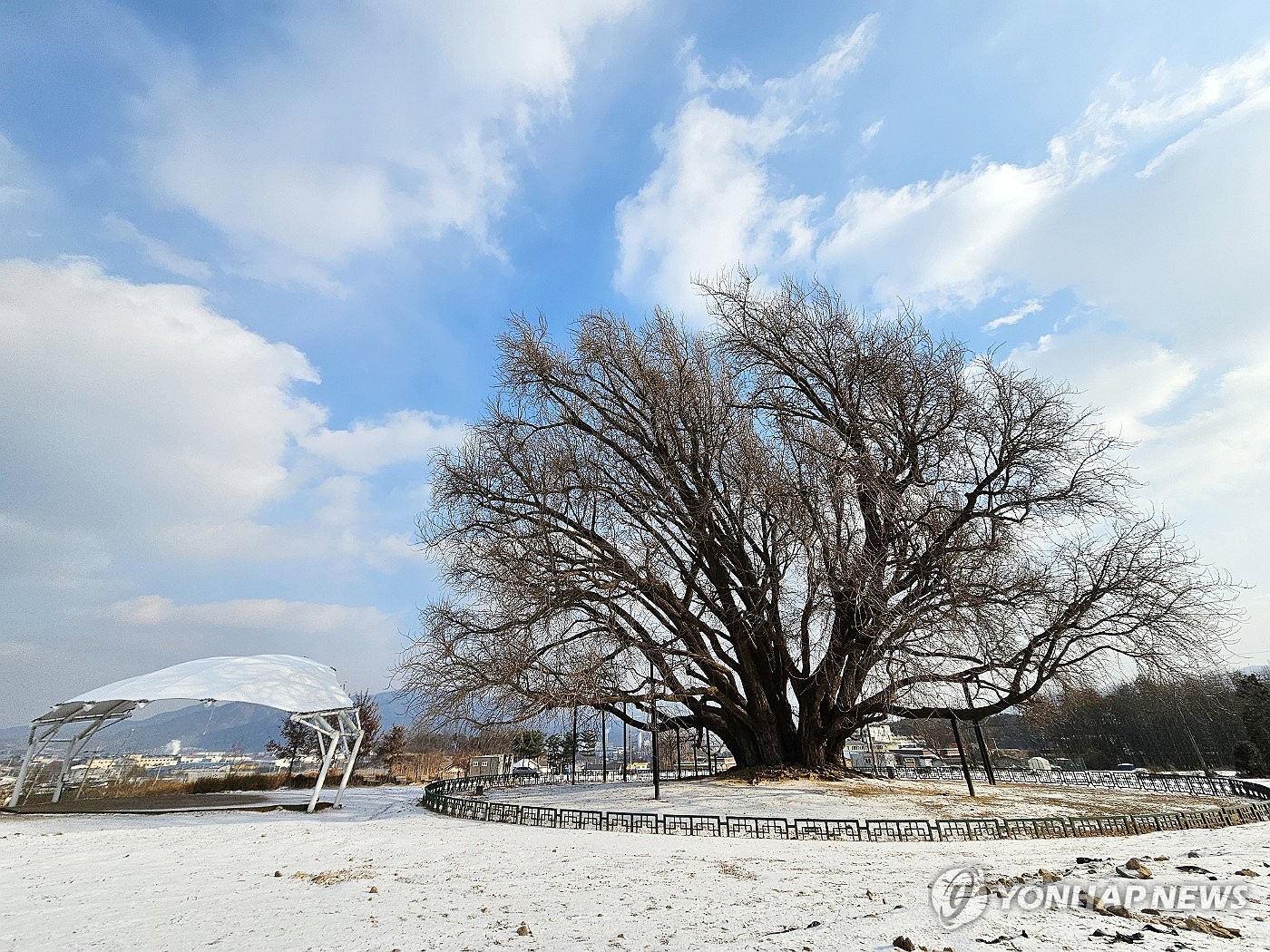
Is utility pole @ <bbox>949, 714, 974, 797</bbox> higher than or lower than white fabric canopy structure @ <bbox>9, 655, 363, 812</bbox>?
lower

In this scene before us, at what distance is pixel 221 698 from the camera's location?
13883 millimetres

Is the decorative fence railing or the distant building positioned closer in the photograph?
the decorative fence railing

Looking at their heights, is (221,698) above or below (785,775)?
above

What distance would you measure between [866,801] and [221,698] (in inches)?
586

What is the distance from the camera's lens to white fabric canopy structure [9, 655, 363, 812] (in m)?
14.3

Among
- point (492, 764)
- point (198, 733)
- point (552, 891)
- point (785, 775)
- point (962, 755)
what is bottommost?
point (552, 891)

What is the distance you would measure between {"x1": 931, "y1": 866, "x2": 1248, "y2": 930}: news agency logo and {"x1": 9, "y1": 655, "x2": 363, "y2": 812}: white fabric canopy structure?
14.2m

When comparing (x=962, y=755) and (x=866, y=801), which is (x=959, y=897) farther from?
(x=962, y=755)

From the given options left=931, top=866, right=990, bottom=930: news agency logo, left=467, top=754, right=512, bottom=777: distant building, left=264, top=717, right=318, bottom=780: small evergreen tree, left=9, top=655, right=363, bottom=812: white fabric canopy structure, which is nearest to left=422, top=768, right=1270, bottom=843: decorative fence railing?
left=931, top=866, right=990, bottom=930: news agency logo

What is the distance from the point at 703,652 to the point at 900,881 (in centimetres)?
1021

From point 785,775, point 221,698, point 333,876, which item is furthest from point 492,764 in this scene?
point 333,876

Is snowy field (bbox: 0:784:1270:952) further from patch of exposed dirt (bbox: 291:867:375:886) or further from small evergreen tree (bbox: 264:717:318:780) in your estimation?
small evergreen tree (bbox: 264:717:318:780)

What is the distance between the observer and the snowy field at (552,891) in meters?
3.85

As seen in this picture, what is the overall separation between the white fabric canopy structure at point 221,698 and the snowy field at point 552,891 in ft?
15.5
